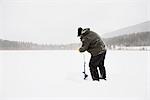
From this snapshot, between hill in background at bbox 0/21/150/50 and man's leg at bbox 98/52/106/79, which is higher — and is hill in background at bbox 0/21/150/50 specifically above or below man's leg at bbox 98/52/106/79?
above

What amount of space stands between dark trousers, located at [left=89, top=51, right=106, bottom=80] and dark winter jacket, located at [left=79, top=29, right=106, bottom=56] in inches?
1.4

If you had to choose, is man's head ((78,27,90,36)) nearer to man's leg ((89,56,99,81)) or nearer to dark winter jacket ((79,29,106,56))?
dark winter jacket ((79,29,106,56))

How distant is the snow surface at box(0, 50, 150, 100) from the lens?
106 inches

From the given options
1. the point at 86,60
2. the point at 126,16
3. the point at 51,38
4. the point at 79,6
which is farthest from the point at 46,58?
the point at 126,16

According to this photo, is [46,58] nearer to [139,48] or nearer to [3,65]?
[3,65]

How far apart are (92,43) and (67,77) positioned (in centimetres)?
36

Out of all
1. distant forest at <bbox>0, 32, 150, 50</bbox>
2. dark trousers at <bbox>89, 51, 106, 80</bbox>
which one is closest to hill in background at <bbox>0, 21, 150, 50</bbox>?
distant forest at <bbox>0, 32, 150, 50</bbox>

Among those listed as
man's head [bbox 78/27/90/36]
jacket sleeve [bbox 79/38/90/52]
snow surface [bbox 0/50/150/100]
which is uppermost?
man's head [bbox 78/27/90/36]

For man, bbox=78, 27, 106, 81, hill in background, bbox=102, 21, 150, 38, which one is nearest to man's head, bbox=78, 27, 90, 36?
man, bbox=78, 27, 106, 81

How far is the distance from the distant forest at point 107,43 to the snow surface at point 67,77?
45mm

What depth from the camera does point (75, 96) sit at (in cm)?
269

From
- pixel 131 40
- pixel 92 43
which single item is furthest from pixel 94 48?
pixel 131 40

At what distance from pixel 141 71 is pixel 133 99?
0.81 ft

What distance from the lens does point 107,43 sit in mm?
2684
